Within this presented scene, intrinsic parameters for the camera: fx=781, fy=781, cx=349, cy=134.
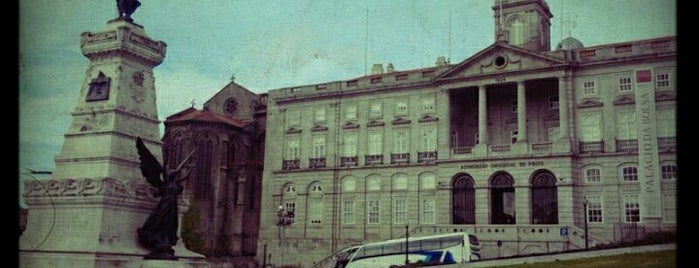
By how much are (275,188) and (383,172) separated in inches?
284

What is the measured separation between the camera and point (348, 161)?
4553cm

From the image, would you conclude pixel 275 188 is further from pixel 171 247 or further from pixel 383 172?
pixel 171 247

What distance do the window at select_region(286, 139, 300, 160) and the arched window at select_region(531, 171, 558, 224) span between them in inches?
579

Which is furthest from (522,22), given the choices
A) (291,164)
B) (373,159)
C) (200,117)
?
(200,117)

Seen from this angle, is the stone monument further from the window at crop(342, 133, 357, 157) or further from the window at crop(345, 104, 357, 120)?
the window at crop(345, 104, 357, 120)

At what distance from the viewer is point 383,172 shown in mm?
44125

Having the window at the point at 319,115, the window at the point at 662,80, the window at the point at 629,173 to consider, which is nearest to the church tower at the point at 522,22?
the window at the point at 662,80

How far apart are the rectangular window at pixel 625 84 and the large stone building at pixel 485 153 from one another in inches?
1.9

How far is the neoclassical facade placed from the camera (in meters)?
36.8

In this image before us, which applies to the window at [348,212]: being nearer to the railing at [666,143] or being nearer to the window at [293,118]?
the window at [293,118]
